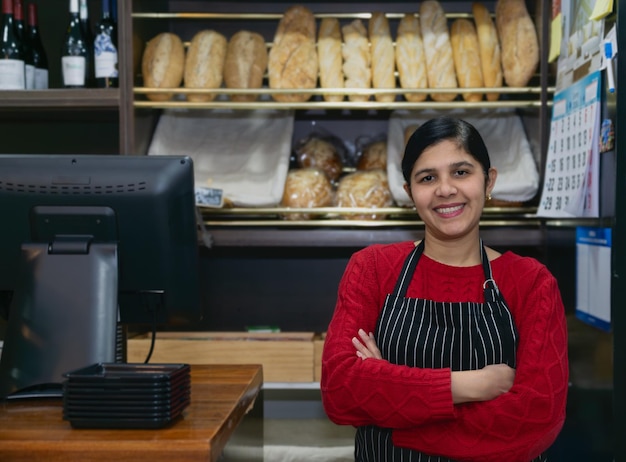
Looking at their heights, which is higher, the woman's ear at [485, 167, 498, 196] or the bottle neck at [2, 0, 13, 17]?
the bottle neck at [2, 0, 13, 17]

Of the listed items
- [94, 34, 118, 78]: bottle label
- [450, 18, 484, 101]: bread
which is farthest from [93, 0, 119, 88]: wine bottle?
[450, 18, 484, 101]: bread

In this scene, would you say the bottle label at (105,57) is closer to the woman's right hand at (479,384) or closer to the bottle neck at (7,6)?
the bottle neck at (7,6)

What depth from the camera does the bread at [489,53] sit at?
7.40 feet

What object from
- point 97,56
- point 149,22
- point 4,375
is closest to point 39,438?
point 4,375

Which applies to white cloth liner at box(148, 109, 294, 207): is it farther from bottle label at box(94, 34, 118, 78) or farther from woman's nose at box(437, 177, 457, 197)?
woman's nose at box(437, 177, 457, 197)

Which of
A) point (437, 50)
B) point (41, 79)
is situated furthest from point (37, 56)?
point (437, 50)

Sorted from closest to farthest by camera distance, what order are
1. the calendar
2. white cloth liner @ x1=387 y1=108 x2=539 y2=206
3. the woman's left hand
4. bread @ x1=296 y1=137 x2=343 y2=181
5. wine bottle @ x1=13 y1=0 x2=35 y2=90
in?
the woman's left hand < the calendar < white cloth liner @ x1=387 y1=108 x2=539 y2=206 < wine bottle @ x1=13 y1=0 x2=35 y2=90 < bread @ x1=296 y1=137 x2=343 y2=181

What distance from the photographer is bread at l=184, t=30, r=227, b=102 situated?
7.62 ft

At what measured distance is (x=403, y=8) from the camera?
2.56 meters

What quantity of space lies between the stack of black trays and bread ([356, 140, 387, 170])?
144cm

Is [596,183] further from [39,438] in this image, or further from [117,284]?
[39,438]

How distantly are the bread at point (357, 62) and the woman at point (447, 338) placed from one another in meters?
0.81

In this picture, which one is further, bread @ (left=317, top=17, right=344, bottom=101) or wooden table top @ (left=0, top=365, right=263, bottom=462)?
bread @ (left=317, top=17, right=344, bottom=101)

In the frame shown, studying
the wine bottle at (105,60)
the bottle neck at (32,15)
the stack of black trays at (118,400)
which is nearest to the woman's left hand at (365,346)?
the stack of black trays at (118,400)
